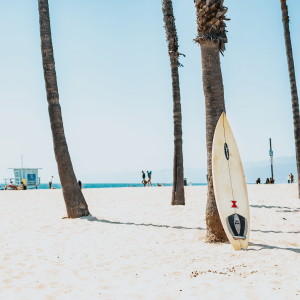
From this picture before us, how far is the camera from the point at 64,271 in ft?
14.5

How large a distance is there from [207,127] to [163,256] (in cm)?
250

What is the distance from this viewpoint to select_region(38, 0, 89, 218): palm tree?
29.7 ft

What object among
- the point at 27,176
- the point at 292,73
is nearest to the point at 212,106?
the point at 292,73

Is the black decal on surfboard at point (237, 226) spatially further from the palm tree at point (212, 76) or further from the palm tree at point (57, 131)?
the palm tree at point (57, 131)

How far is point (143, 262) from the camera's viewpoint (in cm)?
480

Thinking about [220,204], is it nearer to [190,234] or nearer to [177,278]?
[190,234]

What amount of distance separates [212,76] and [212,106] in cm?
58

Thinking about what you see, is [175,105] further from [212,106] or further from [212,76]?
[212,106]

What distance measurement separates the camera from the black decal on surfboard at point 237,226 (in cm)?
529

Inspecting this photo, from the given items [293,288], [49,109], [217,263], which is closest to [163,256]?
[217,263]

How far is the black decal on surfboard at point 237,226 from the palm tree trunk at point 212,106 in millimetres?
416

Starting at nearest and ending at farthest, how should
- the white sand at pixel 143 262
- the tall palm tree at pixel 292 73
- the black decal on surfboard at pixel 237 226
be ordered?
→ the white sand at pixel 143 262
the black decal on surfboard at pixel 237 226
the tall palm tree at pixel 292 73

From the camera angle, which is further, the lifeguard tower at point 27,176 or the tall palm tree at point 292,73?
the lifeguard tower at point 27,176

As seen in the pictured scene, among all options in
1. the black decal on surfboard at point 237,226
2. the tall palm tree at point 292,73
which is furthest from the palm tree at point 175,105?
the black decal on surfboard at point 237,226
